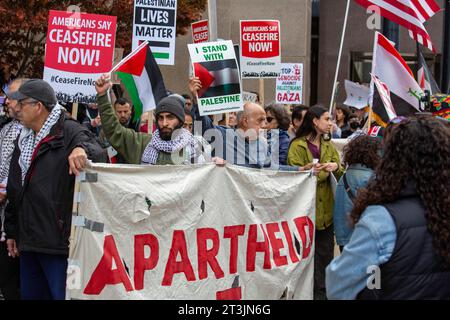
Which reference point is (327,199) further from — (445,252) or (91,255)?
(445,252)

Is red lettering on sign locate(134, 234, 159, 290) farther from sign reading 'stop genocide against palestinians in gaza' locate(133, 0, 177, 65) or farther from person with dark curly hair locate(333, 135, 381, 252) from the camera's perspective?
sign reading 'stop genocide against palestinians in gaza' locate(133, 0, 177, 65)

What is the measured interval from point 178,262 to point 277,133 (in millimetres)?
3047

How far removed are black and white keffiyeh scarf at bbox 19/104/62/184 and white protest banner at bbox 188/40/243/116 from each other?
2.70 m

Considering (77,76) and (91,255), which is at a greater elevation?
(77,76)

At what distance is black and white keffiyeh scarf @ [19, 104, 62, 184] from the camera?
5.38 metres

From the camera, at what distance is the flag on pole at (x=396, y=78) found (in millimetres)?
8961

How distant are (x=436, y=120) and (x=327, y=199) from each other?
13.9ft

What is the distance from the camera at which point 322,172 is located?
25.3ft

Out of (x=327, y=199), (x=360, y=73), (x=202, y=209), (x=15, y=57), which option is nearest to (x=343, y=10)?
(x=360, y=73)

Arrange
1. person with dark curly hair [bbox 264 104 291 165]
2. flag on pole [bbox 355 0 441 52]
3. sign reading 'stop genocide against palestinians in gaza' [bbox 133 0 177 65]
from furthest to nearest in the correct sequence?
flag on pole [bbox 355 0 441 52], sign reading 'stop genocide against palestinians in gaza' [bbox 133 0 177 65], person with dark curly hair [bbox 264 104 291 165]

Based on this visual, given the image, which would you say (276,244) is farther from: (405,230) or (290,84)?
(290,84)

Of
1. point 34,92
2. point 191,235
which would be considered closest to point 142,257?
point 191,235

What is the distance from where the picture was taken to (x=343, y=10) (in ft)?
84.0

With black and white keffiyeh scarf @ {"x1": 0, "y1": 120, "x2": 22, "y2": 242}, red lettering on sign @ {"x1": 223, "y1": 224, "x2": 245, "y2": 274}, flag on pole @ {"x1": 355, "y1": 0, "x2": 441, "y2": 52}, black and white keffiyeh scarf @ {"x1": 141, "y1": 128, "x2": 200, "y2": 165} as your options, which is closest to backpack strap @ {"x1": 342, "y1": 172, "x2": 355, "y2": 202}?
red lettering on sign @ {"x1": 223, "y1": 224, "x2": 245, "y2": 274}
